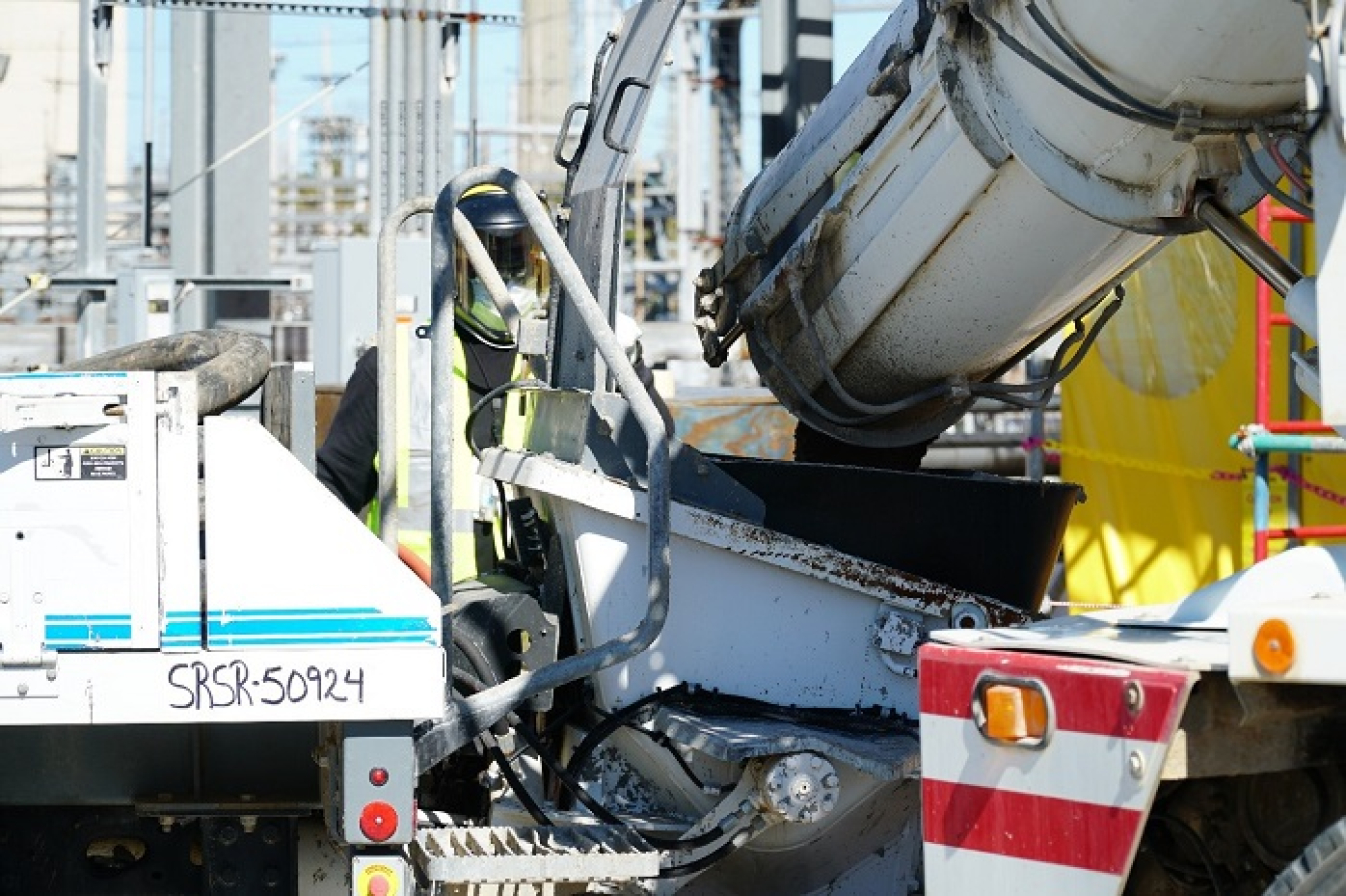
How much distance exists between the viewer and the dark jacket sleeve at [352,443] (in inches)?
223

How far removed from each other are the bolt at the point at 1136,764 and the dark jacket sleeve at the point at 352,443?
3.11 meters

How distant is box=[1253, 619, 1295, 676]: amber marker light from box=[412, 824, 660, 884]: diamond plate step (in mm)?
1596

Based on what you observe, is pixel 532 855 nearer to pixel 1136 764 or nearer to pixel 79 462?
pixel 79 462

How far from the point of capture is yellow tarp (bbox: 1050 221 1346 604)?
770cm

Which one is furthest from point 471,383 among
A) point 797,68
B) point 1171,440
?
point 797,68

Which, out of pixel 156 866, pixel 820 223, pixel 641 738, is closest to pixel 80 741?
pixel 156 866

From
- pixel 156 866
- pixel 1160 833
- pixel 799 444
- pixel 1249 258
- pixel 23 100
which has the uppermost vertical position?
pixel 23 100

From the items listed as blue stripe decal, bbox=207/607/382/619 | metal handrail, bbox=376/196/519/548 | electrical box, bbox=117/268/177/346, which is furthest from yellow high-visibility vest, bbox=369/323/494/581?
electrical box, bbox=117/268/177/346

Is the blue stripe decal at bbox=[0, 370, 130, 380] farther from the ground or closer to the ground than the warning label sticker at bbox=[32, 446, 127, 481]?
farther from the ground

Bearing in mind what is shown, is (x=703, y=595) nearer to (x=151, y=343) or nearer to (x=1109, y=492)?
Result: (x=151, y=343)

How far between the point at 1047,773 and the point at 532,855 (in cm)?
127

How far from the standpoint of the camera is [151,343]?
417 centimetres

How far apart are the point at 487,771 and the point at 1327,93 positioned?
8.18 feet

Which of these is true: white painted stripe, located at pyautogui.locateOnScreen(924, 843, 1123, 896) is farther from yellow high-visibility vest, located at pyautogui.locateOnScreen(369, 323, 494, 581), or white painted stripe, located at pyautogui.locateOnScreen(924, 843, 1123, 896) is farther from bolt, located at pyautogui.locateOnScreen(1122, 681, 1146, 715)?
yellow high-visibility vest, located at pyautogui.locateOnScreen(369, 323, 494, 581)
